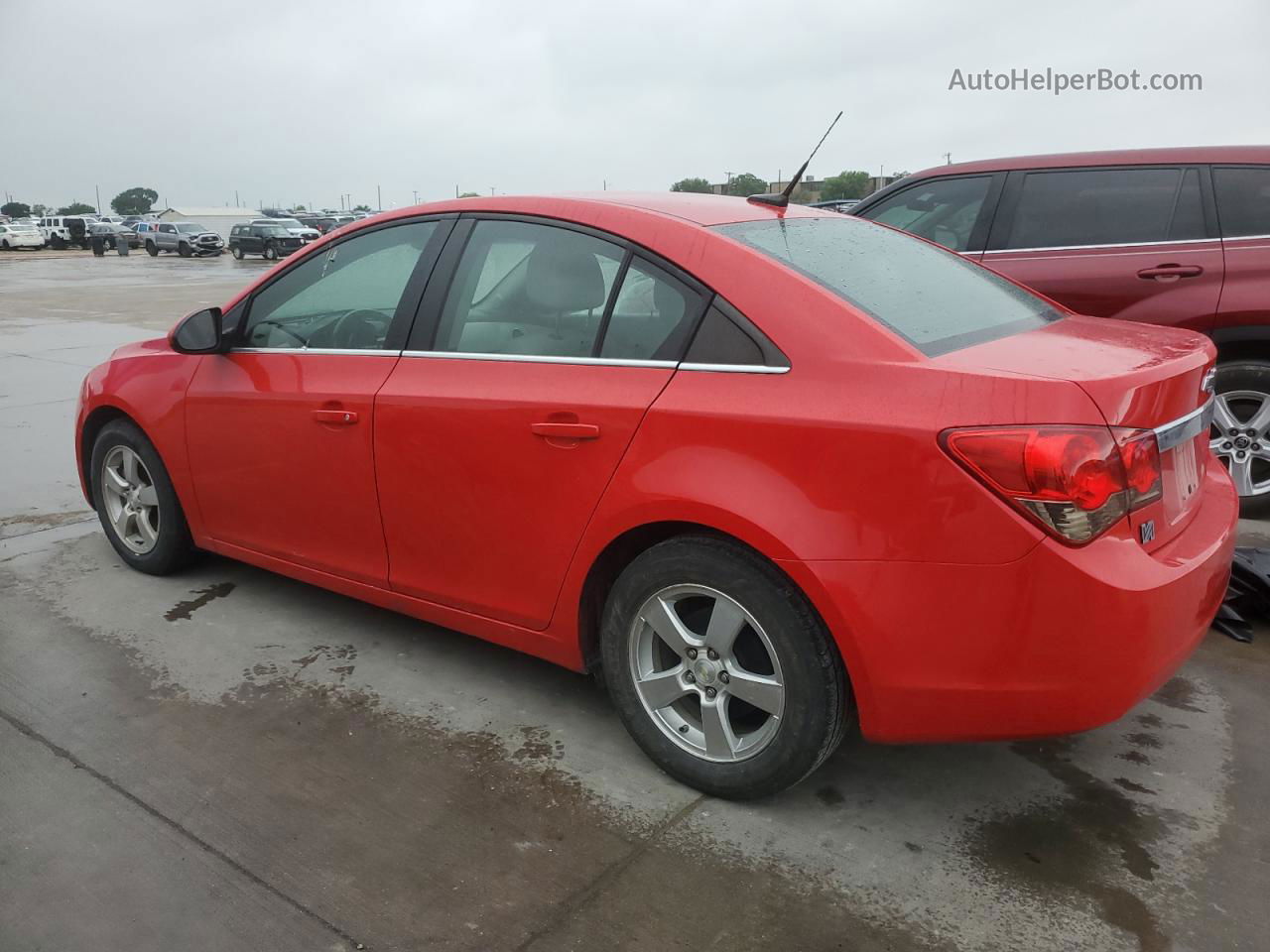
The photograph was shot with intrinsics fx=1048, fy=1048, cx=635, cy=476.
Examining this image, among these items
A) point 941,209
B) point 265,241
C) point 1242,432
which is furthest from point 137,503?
point 265,241

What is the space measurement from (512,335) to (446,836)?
142cm

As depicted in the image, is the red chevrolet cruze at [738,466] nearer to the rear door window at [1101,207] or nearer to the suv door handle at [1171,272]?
the suv door handle at [1171,272]

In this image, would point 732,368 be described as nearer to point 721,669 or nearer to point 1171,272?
point 721,669

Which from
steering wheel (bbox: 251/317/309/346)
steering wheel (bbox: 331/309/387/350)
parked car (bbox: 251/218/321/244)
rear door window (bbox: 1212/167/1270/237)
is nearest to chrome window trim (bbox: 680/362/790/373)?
steering wheel (bbox: 331/309/387/350)

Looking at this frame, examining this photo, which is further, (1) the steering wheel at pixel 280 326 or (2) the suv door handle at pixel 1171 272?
(2) the suv door handle at pixel 1171 272

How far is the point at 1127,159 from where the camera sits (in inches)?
210

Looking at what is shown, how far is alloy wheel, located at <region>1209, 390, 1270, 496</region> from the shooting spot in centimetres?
505

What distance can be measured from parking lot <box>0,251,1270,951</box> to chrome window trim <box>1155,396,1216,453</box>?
3.23ft

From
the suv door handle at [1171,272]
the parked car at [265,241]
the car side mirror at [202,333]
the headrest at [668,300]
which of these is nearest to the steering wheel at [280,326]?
the car side mirror at [202,333]

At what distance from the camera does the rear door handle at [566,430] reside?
281cm

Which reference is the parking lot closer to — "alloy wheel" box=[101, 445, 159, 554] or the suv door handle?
"alloy wheel" box=[101, 445, 159, 554]

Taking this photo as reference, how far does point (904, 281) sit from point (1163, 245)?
115 inches

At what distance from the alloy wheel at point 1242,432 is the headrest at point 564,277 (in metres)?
3.56

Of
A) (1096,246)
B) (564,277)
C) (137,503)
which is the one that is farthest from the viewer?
A: (1096,246)
